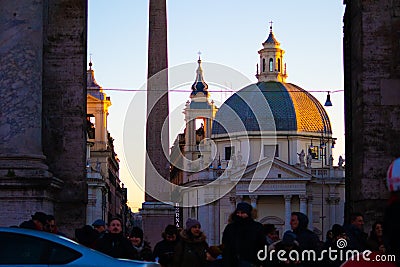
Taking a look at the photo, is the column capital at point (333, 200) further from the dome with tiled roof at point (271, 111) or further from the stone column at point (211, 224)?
the stone column at point (211, 224)

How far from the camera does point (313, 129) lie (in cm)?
14112

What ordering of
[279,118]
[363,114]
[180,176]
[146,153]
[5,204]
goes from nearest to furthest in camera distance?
[5,204]
[363,114]
[146,153]
[279,118]
[180,176]

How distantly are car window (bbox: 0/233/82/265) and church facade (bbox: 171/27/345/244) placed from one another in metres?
109

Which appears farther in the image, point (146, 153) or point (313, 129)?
point (313, 129)

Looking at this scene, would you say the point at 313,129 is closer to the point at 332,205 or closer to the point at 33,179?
the point at 332,205

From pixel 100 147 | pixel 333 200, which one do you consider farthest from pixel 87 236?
pixel 333 200

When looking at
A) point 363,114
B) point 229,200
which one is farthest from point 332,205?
point 363,114

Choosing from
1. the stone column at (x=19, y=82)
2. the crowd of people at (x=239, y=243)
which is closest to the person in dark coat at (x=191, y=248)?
the crowd of people at (x=239, y=243)

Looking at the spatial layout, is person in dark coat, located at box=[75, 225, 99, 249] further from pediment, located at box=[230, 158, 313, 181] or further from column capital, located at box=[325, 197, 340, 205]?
column capital, located at box=[325, 197, 340, 205]

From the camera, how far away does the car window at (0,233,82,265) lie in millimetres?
13938

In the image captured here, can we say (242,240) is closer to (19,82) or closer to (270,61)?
(19,82)

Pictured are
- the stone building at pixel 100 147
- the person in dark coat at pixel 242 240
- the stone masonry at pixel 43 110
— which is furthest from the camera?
the stone building at pixel 100 147

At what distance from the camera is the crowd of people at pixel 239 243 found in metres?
14.9

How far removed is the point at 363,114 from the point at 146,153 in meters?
20.4
